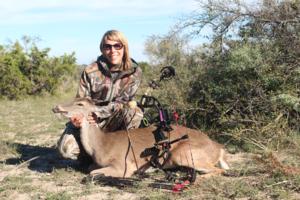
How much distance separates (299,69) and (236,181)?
2.93 m

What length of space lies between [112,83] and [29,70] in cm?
1410

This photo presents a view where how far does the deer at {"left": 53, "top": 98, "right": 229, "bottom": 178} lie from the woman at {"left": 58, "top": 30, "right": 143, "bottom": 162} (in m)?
0.36

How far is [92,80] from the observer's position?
7383 millimetres

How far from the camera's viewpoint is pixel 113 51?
7340 millimetres

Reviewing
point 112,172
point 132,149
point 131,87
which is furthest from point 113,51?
point 112,172

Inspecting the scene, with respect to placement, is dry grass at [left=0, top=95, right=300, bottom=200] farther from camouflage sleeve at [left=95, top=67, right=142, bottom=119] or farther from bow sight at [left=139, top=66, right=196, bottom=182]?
camouflage sleeve at [left=95, top=67, right=142, bottom=119]

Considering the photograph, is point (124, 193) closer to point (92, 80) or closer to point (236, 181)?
point (236, 181)

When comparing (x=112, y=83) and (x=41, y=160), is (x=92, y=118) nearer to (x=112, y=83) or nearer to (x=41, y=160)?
(x=112, y=83)

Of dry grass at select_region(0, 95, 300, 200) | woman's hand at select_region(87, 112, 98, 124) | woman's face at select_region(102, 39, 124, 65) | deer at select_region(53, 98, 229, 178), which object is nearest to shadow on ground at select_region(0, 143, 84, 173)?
dry grass at select_region(0, 95, 300, 200)

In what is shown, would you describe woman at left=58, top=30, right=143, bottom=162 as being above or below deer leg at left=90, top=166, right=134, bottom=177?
above

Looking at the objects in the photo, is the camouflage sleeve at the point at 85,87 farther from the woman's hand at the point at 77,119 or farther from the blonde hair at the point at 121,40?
the woman's hand at the point at 77,119

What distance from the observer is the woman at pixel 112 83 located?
7.26 meters

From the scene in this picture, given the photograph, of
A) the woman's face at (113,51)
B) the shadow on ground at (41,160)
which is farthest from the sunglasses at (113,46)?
the shadow on ground at (41,160)

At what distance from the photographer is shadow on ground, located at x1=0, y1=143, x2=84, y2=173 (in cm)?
733
